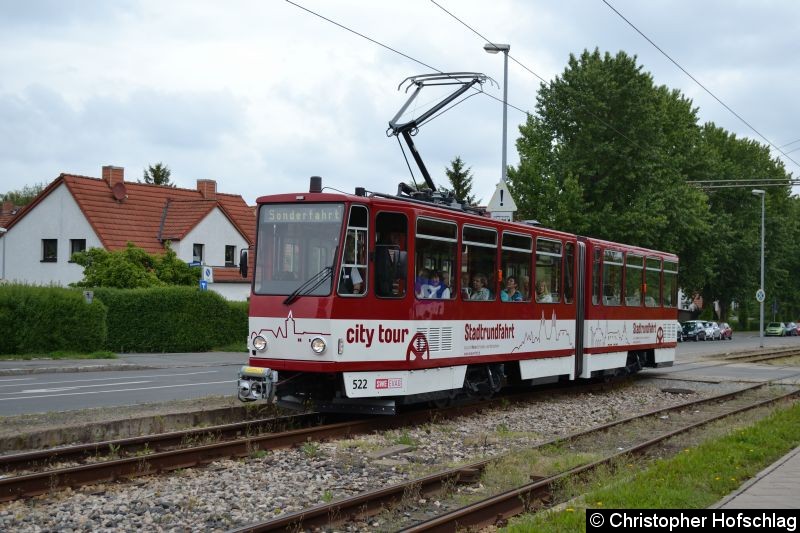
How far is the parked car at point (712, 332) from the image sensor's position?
6362cm

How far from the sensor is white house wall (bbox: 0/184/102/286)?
45.9 metres

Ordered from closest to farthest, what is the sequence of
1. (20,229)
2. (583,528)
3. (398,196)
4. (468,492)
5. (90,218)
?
1. (583,528)
2. (468,492)
3. (398,196)
4. (90,218)
5. (20,229)

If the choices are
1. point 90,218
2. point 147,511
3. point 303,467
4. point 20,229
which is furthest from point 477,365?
point 20,229

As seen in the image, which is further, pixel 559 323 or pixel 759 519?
pixel 559 323

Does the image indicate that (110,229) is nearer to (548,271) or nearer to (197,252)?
(197,252)

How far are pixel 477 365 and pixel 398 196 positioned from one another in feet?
11.4

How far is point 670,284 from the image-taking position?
25328mm

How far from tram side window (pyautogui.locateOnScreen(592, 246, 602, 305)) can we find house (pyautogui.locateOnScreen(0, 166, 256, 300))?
28.5m

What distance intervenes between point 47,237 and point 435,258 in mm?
37582

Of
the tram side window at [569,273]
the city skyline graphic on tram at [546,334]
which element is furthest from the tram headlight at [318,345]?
the tram side window at [569,273]

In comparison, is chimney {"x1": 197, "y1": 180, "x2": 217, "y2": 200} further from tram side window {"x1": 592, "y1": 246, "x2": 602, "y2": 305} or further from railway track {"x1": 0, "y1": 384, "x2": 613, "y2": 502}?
railway track {"x1": 0, "y1": 384, "x2": 613, "y2": 502}

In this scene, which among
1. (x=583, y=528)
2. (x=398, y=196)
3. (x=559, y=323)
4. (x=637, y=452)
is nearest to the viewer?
(x=583, y=528)

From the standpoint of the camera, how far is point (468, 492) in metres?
9.51

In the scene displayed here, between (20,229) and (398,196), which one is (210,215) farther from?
(398,196)
